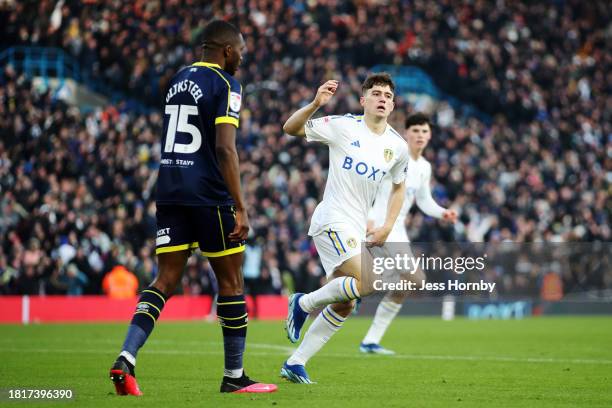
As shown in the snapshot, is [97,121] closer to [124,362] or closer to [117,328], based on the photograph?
[117,328]

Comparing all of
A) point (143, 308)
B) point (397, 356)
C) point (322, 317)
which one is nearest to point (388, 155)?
point (322, 317)

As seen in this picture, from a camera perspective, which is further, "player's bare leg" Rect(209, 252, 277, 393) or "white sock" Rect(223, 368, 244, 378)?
"white sock" Rect(223, 368, 244, 378)

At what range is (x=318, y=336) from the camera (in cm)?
880

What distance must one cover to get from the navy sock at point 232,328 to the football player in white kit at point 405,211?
531 cm

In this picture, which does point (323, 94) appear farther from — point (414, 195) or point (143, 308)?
point (414, 195)

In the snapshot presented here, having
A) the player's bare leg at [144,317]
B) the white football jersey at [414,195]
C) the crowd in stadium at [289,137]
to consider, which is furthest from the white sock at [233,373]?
the crowd in stadium at [289,137]

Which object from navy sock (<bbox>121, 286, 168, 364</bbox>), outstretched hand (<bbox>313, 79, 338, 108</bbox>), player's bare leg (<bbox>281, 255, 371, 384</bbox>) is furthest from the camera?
player's bare leg (<bbox>281, 255, 371, 384</bbox>)

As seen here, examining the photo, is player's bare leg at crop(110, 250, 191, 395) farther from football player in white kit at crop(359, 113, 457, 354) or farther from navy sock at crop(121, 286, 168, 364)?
football player in white kit at crop(359, 113, 457, 354)

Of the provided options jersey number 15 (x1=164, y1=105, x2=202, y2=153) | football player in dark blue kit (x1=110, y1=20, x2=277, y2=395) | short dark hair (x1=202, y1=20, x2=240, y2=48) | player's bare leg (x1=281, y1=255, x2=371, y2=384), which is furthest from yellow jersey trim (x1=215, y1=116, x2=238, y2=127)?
player's bare leg (x1=281, y1=255, x2=371, y2=384)

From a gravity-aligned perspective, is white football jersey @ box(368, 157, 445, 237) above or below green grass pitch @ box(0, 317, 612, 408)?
above

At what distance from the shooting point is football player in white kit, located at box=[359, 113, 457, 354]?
13.0 m

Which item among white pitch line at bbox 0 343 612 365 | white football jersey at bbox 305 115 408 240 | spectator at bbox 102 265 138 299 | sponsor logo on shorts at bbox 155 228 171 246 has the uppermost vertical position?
white football jersey at bbox 305 115 408 240

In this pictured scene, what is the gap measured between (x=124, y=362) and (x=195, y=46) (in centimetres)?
2149

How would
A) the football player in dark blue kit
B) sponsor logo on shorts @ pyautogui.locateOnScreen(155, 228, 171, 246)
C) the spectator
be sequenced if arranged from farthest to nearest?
the spectator, sponsor logo on shorts @ pyautogui.locateOnScreen(155, 228, 171, 246), the football player in dark blue kit
